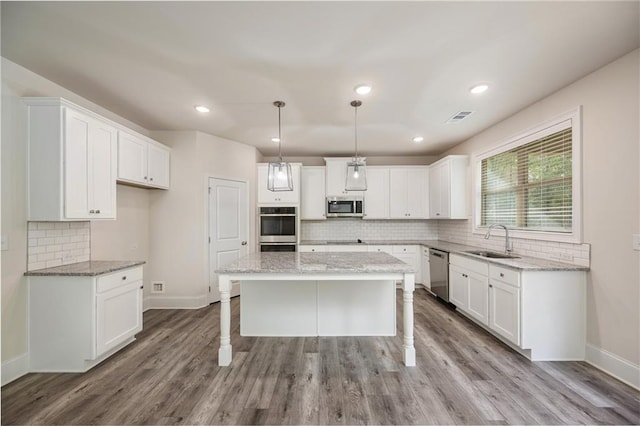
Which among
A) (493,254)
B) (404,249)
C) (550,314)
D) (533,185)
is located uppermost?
(533,185)

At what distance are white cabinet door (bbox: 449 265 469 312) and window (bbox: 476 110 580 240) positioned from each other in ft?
2.87

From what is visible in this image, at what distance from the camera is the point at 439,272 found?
14.3 ft

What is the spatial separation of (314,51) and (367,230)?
13.2 ft

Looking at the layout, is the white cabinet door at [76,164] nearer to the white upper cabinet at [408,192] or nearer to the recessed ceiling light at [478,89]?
the recessed ceiling light at [478,89]

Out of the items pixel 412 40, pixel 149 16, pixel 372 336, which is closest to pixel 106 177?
pixel 149 16

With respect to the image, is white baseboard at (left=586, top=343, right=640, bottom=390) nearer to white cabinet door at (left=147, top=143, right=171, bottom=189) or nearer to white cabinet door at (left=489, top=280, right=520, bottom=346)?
white cabinet door at (left=489, top=280, right=520, bottom=346)

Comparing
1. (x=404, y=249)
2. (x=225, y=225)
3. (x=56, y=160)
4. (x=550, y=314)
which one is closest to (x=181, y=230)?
(x=225, y=225)

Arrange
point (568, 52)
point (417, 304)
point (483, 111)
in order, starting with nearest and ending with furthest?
point (568, 52), point (483, 111), point (417, 304)

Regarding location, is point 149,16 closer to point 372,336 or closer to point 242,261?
point 242,261

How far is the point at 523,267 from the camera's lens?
8.35 ft

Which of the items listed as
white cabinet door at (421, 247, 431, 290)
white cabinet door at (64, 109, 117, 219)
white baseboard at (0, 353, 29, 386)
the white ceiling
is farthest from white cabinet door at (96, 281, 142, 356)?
white cabinet door at (421, 247, 431, 290)

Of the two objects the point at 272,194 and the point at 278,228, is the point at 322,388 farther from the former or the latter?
the point at 272,194

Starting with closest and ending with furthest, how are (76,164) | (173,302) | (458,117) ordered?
(76,164), (458,117), (173,302)

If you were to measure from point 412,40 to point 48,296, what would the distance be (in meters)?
3.71
